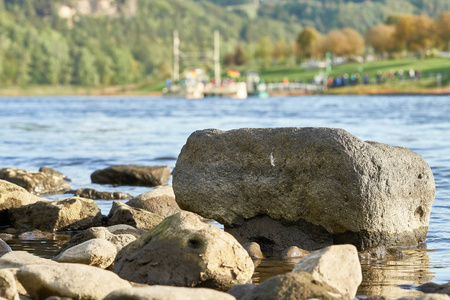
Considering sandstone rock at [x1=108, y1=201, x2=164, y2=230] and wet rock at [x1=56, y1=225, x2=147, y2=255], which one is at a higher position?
wet rock at [x1=56, y1=225, x2=147, y2=255]

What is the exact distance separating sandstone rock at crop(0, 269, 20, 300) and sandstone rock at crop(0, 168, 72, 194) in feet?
27.7

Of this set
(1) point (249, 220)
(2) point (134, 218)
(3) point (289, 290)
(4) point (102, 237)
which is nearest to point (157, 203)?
(2) point (134, 218)

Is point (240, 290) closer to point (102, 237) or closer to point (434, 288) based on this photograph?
point (434, 288)

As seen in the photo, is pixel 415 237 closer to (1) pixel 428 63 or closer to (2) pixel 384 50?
(1) pixel 428 63

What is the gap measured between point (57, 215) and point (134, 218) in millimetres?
1248

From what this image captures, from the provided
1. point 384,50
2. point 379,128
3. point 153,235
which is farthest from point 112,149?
point 384,50

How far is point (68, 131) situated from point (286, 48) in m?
132

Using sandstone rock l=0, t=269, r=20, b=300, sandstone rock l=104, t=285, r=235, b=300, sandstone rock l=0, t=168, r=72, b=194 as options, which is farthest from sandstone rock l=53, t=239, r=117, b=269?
sandstone rock l=0, t=168, r=72, b=194

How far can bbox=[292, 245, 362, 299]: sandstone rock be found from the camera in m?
6.73

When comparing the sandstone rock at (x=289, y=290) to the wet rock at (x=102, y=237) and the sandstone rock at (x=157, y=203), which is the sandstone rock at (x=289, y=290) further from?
the sandstone rock at (x=157, y=203)

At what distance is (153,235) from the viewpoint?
7.89m

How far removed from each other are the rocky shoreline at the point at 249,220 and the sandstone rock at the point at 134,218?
2 cm

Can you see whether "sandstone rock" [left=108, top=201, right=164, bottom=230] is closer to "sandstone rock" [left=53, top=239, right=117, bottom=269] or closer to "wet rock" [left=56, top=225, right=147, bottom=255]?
"wet rock" [left=56, top=225, right=147, bottom=255]

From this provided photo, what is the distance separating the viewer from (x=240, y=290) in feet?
22.6
